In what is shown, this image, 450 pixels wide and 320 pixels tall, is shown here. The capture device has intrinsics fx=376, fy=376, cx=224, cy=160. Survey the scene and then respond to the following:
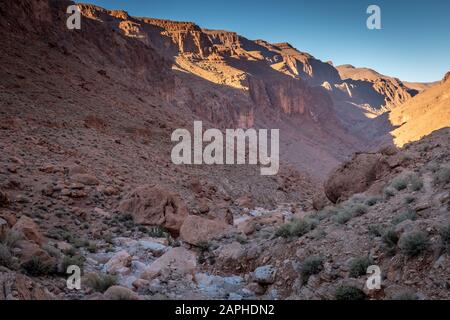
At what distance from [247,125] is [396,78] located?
411ft

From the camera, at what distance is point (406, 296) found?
197 inches

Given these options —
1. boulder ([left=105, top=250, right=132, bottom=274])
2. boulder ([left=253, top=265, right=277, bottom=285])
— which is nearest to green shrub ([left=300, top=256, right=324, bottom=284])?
boulder ([left=253, top=265, right=277, bottom=285])

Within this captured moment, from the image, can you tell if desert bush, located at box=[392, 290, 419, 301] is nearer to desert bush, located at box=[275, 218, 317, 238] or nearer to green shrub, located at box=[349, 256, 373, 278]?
green shrub, located at box=[349, 256, 373, 278]

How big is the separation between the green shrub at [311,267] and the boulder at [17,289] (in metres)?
4.34

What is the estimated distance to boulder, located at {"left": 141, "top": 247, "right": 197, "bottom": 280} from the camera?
8352 mm

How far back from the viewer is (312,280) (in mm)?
6730

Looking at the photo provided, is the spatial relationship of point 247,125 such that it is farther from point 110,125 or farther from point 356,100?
point 356,100

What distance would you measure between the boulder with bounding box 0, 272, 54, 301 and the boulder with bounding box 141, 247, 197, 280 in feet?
9.96

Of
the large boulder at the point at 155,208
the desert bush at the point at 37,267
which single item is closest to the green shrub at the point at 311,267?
the desert bush at the point at 37,267

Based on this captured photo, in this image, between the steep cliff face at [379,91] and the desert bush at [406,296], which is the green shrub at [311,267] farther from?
the steep cliff face at [379,91]

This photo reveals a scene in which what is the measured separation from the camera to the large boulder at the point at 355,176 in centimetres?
1295

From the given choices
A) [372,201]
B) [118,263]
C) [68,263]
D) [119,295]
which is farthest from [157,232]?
[119,295]

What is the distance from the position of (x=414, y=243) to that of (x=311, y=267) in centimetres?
191
